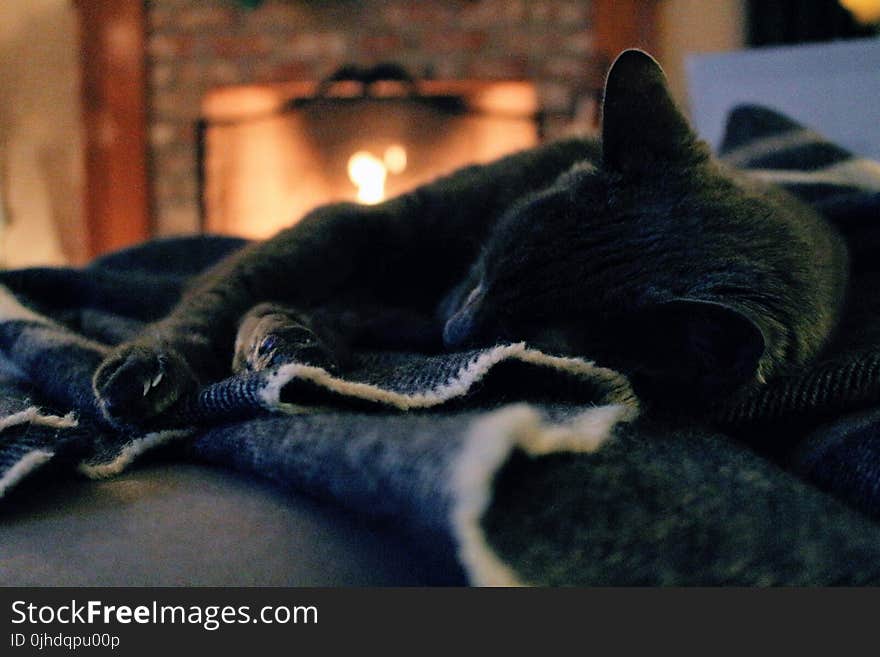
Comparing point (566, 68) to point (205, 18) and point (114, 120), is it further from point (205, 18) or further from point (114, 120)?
point (114, 120)

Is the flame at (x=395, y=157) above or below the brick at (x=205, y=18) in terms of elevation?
below

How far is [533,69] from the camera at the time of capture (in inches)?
112

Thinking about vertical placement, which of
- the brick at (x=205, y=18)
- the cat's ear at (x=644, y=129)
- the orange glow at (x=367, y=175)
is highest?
the brick at (x=205, y=18)

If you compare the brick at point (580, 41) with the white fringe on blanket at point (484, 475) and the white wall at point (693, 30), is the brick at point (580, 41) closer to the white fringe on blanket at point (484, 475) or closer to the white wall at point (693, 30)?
the white wall at point (693, 30)

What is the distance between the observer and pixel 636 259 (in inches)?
26.2

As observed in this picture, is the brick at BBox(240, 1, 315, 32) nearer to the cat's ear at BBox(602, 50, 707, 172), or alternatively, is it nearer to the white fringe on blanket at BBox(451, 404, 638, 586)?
the cat's ear at BBox(602, 50, 707, 172)

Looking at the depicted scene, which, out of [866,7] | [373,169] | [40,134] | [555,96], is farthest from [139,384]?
[40,134]

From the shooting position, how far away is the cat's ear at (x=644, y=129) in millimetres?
713

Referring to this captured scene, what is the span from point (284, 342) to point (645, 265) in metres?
0.34

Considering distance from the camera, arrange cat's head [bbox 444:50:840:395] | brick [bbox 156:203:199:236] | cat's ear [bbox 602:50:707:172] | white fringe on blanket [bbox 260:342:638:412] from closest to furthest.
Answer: white fringe on blanket [bbox 260:342:638:412]
cat's head [bbox 444:50:840:395]
cat's ear [bbox 602:50:707:172]
brick [bbox 156:203:199:236]

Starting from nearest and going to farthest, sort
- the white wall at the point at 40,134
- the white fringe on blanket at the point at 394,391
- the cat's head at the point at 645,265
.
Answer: the white fringe on blanket at the point at 394,391
the cat's head at the point at 645,265
the white wall at the point at 40,134

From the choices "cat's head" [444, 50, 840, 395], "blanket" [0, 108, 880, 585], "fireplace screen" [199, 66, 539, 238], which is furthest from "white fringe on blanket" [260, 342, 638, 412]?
"fireplace screen" [199, 66, 539, 238]

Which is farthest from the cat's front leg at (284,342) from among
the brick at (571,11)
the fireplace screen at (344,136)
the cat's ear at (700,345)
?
the brick at (571,11)

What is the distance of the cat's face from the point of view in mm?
599
